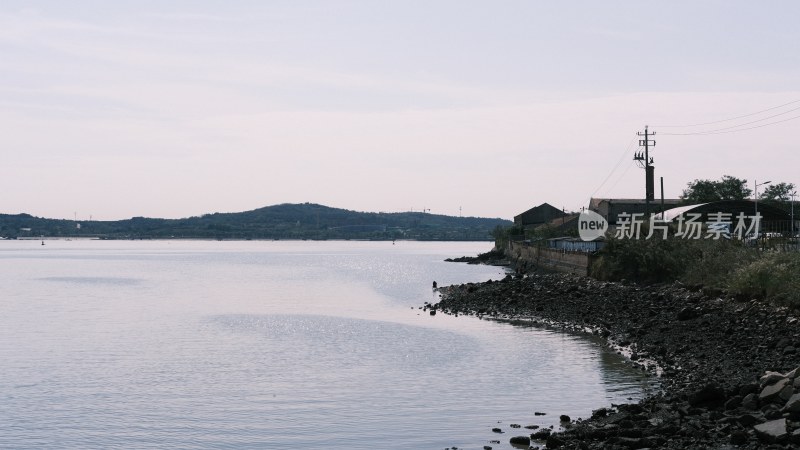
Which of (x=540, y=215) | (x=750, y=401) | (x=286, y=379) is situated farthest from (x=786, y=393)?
(x=540, y=215)

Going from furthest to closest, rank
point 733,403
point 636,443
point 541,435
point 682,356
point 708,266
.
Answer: point 708,266, point 682,356, point 541,435, point 733,403, point 636,443

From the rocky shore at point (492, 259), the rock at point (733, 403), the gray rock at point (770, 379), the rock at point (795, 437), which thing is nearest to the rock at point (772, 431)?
the rock at point (795, 437)

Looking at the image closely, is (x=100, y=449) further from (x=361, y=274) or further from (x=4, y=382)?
(x=361, y=274)

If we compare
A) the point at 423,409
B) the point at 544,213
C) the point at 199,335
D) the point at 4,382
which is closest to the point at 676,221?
the point at 199,335

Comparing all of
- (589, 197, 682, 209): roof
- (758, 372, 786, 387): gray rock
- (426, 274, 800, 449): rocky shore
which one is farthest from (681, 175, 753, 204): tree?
(758, 372, 786, 387): gray rock

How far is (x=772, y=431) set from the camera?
722 inches

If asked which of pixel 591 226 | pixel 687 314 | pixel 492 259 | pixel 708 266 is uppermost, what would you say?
pixel 591 226

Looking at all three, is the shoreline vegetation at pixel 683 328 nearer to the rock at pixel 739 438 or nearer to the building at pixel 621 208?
the rock at pixel 739 438

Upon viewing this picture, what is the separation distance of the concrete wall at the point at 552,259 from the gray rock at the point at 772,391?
170ft

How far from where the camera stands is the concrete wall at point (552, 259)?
76500mm

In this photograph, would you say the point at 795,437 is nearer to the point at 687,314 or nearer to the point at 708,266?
the point at 687,314

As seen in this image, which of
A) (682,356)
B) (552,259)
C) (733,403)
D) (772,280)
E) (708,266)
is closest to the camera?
(733,403)

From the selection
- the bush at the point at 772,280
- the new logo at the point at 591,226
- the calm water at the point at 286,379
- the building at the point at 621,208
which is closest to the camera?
the calm water at the point at 286,379

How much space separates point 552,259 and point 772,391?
72890 millimetres
